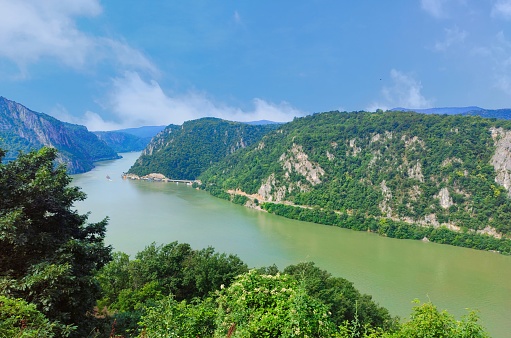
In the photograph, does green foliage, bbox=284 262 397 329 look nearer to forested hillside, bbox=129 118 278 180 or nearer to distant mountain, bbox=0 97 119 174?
forested hillside, bbox=129 118 278 180

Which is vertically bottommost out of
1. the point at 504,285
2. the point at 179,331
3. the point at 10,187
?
the point at 504,285

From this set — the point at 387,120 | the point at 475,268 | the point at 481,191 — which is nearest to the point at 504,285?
the point at 475,268

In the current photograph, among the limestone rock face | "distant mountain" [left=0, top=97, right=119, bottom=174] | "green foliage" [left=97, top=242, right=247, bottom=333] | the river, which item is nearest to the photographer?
"green foliage" [left=97, top=242, right=247, bottom=333]

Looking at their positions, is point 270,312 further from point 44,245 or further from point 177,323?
point 44,245

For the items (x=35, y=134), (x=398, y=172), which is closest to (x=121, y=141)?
(x=35, y=134)

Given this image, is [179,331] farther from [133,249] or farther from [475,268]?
[475,268]

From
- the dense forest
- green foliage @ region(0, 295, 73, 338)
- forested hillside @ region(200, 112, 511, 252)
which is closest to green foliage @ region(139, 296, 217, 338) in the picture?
the dense forest
